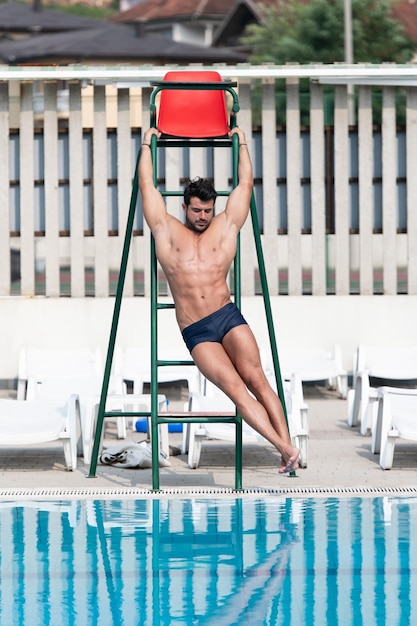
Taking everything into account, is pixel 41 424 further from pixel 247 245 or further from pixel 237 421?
pixel 247 245

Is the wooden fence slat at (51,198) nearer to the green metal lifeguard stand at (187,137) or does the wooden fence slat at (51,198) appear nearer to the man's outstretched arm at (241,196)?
the green metal lifeguard stand at (187,137)

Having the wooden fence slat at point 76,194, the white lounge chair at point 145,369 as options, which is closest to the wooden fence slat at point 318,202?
the white lounge chair at point 145,369

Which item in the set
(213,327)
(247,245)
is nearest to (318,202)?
(247,245)

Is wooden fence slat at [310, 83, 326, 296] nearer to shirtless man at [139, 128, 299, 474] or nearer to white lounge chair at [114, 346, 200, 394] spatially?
white lounge chair at [114, 346, 200, 394]

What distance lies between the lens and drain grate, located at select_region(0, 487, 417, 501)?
8.50m

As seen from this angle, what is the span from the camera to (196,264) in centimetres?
817

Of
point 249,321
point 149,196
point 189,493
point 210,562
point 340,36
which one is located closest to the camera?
point 210,562

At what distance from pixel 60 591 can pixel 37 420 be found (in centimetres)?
363

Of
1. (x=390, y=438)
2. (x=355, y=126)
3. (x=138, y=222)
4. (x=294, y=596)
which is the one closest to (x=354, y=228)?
(x=355, y=126)

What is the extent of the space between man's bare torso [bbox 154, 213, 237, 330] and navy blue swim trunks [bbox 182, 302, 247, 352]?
0.14ft

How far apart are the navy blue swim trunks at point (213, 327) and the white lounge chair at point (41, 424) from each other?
5.65ft

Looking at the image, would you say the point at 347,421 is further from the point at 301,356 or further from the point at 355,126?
the point at 355,126

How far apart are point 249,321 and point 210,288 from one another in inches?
248

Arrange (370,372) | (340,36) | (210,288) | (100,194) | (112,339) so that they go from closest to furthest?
(210,288)
(112,339)
(370,372)
(100,194)
(340,36)
